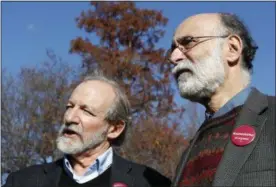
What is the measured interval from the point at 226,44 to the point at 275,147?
832 millimetres

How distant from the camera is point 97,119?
11.9 ft

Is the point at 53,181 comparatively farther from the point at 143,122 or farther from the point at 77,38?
the point at 77,38

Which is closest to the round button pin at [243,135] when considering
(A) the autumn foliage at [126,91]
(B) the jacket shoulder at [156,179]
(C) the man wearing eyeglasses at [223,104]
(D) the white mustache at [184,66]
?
(C) the man wearing eyeglasses at [223,104]

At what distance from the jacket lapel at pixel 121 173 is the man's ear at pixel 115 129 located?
0.30 meters

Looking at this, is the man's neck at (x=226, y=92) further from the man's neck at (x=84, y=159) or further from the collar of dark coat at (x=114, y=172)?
the man's neck at (x=84, y=159)

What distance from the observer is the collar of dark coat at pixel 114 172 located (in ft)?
10.8

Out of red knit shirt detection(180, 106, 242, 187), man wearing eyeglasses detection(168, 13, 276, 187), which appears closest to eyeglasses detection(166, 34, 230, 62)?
man wearing eyeglasses detection(168, 13, 276, 187)

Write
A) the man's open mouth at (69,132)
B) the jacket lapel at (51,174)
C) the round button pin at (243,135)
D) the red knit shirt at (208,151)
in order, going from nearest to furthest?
the round button pin at (243,135) < the red knit shirt at (208,151) < the jacket lapel at (51,174) < the man's open mouth at (69,132)

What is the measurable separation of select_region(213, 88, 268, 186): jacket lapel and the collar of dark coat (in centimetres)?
123

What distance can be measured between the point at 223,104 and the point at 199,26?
0.49m

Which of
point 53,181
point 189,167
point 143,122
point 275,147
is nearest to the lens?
point 275,147

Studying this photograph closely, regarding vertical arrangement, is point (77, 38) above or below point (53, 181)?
below

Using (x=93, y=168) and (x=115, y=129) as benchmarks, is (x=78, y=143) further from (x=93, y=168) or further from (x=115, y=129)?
(x=115, y=129)

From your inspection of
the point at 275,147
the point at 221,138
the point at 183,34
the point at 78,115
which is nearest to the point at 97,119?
the point at 78,115
